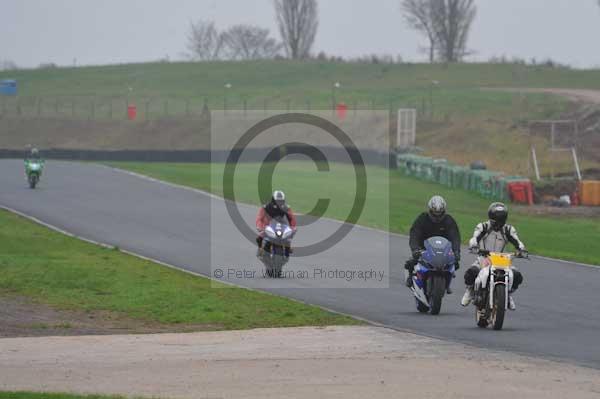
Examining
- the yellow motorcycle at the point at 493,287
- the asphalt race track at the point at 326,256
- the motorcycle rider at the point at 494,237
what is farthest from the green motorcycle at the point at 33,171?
the yellow motorcycle at the point at 493,287

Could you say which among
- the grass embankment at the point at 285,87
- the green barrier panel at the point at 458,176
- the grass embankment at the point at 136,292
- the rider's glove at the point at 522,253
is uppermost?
the grass embankment at the point at 285,87

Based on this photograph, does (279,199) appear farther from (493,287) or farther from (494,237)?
(493,287)

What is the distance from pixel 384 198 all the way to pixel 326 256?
1677cm

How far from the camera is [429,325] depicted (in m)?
16.1

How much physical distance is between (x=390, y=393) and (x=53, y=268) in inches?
492

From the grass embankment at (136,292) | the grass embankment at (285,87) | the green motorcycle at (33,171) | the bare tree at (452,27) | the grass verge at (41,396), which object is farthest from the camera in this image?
the bare tree at (452,27)

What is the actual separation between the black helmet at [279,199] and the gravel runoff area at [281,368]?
20.6 feet

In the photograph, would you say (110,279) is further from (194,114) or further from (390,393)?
(194,114)

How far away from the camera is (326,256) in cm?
2586

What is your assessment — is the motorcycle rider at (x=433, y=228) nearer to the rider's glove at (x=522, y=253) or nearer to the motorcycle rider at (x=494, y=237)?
the motorcycle rider at (x=494, y=237)

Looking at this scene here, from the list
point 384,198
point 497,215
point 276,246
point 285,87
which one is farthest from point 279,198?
point 285,87

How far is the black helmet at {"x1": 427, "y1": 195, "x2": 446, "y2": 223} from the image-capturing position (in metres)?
16.8

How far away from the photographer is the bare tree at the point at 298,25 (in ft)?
392

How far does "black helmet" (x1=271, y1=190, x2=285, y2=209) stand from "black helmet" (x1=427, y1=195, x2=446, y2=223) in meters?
4.84
